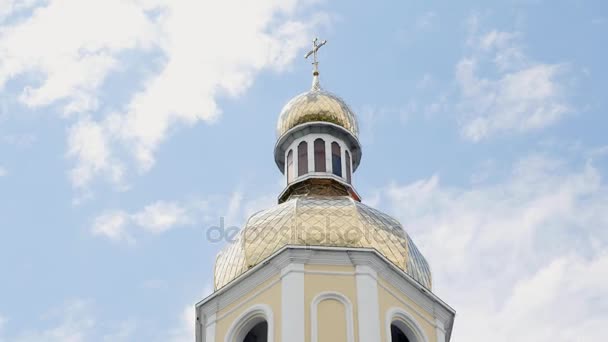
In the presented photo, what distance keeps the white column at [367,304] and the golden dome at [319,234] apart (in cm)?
60

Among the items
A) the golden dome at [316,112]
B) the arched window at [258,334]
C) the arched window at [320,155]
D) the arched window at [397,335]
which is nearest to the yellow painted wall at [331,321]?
the arched window at [397,335]

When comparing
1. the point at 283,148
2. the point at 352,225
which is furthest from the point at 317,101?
the point at 352,225

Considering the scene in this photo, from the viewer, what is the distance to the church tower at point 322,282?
76.7 ft

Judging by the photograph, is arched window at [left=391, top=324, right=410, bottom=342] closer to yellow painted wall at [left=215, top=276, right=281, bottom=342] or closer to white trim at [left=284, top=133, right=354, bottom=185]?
yellow painted wall at [left=215, top=276, right=281, bottom=342]

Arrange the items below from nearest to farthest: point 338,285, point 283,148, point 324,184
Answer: point 338,285 < point 324,184 < point 283,148

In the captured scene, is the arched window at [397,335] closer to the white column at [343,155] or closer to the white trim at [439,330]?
the white trim at [439,330]

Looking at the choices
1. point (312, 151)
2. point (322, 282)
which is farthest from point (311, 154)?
point (322, 282)

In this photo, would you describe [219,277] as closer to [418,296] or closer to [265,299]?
[265,299]

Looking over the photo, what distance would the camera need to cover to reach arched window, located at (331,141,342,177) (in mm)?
28375

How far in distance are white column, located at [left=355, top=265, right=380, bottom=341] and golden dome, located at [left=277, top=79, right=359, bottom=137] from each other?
6.07 meters

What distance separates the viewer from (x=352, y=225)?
2464 cm

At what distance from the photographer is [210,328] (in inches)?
965

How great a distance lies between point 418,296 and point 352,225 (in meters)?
1.79

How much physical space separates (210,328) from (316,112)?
264 inches
